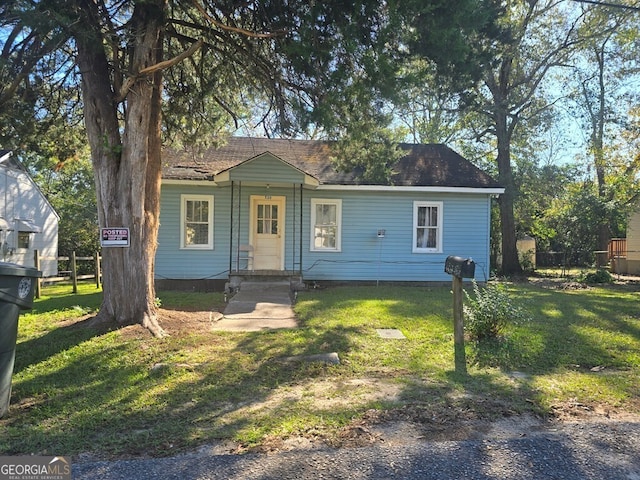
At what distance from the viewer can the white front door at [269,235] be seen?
42.9ft

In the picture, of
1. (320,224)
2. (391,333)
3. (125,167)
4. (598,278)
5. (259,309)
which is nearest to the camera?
(125,167)

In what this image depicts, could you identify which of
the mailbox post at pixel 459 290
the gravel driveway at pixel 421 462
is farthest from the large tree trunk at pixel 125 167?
the mailbox post at pixel 459 290

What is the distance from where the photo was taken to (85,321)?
6957mm

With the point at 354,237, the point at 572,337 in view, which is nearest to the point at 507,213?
the point at 354,237

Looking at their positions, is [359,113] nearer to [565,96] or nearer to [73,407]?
[73,407]

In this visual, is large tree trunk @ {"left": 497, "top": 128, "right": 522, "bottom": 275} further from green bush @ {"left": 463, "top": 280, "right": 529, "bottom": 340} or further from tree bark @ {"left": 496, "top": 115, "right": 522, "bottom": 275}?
green bush @ {"left": 463, "top": 280, "right": 529, "bottom": 340}

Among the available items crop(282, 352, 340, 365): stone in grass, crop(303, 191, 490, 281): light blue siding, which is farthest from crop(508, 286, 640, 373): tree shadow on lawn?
crop(303, 191, 490, 281): light blue siding

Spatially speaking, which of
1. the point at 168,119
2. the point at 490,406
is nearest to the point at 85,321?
the point at 168,119

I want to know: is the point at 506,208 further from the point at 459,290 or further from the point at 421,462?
the point at 421,462

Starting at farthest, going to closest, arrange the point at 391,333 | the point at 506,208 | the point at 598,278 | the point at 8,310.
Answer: the point at 506,208
the point at 598,278
the point at 391,333
the point at 8,310

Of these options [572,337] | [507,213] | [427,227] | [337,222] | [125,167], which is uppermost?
[507,213]

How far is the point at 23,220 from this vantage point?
17.9 metres

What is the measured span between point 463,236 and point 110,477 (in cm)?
1248

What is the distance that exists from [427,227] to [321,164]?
3.97 metres
